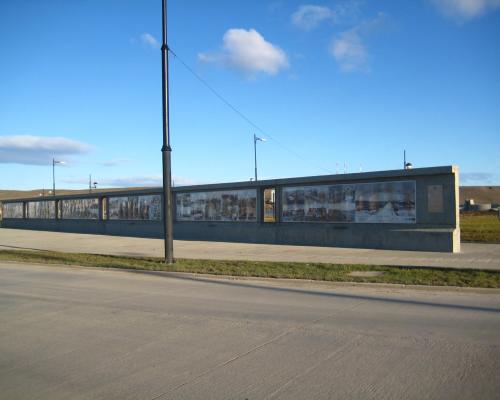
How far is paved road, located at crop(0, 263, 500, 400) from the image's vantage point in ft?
15.4

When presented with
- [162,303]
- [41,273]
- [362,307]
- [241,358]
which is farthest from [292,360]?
[41,273]

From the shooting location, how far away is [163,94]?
1474 centimetres

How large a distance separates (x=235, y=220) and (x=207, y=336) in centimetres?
1908

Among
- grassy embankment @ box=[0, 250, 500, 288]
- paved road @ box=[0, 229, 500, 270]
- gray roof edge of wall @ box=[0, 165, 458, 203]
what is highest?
gray roof edge of wall @ box=[0, 165, 458, 203]

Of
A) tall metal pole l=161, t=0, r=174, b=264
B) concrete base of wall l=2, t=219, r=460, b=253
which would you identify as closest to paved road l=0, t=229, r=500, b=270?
concrete base of wall l=2, t=219, r=460, b=253

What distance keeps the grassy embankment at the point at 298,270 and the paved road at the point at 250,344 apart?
0.96m

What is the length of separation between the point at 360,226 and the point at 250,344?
14.9 meters

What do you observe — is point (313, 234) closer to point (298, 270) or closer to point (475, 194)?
point (298, 270)

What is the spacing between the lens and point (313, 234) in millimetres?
21875

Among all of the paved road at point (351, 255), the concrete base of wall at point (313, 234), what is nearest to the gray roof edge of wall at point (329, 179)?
the concrete base of wall at point (313, 234)

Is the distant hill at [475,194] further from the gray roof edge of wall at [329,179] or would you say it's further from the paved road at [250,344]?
the paved road at [250,344]

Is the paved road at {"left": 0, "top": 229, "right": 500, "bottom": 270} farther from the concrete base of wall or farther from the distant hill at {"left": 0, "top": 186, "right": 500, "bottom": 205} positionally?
the distant hill at {"left": 0, "top": 186, "right": 500, "bottom": 205}

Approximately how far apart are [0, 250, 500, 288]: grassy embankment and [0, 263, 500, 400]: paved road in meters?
0.96

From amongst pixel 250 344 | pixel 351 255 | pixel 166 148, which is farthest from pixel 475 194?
pixel 250 344
